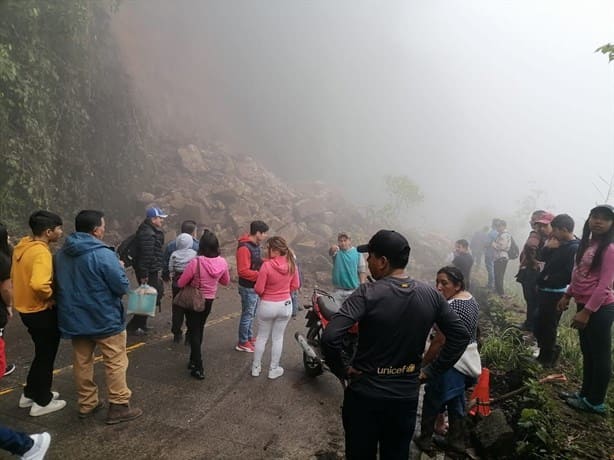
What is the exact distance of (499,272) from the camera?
1003cm

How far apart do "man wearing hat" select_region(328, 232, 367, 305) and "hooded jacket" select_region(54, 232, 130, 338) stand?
359cm

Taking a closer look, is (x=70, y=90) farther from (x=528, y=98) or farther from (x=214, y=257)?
(x=528, y=98)

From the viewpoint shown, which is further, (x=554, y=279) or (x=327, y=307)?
(x=327, y=307)

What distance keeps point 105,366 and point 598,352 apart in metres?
4.89

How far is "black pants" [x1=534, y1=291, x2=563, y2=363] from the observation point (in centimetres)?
478

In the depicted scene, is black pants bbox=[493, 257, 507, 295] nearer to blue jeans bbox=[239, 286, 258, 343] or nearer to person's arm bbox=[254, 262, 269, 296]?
blue jeans bbox=[239, 286, 258, 343]

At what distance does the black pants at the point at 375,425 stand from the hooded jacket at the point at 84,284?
7.97ft

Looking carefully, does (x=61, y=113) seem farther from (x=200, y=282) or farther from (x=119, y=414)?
(x=119, y=414)

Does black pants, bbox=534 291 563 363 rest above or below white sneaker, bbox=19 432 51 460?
above

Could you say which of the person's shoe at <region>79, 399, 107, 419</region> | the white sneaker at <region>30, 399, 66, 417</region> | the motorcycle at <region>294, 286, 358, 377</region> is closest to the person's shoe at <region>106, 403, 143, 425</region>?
the person's shoe at <region>79, 399, 107, 419</region>

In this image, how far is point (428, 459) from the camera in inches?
135

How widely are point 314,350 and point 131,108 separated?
51.7 feet

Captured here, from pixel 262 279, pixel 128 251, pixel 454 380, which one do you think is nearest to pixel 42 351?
pixel 262 279

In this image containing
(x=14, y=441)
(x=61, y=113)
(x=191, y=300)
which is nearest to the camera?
(x=14, y=441)
